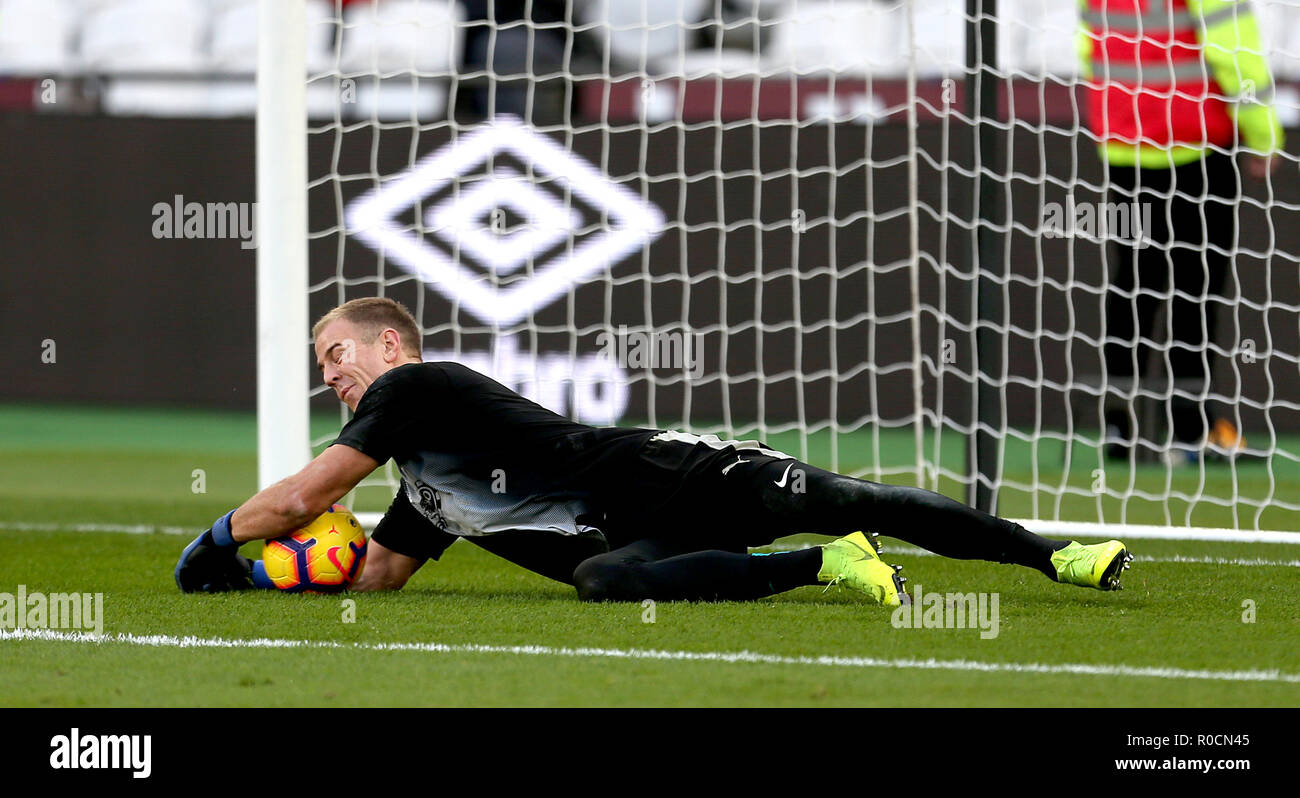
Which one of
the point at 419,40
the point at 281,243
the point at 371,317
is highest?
the point at 419,40

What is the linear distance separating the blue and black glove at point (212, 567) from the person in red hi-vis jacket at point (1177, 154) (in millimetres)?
4439

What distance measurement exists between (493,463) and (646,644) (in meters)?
0.95

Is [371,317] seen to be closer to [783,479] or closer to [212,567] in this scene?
[212,567]

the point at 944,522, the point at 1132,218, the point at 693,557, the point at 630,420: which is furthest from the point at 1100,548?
the point at 630,420

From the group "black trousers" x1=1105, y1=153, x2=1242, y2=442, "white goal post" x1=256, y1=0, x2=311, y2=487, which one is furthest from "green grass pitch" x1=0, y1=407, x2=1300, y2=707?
"black trousers" x1=1105, y1=153, x2=1242, y2=442

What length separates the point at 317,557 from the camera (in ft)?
15.7

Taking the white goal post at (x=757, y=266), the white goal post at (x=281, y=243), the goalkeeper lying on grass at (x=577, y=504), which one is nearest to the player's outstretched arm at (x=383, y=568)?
the goalkeeper lying on grass at (x=577, y=504)

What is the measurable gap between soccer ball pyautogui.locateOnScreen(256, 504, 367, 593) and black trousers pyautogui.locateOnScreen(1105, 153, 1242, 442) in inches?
172

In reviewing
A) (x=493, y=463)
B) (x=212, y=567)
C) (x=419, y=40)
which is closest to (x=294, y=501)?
(x=212, y=567)

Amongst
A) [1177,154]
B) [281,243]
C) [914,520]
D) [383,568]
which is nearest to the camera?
[914,520]

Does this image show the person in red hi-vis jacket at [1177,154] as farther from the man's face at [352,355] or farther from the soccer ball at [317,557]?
the soccer ball at [317,557]

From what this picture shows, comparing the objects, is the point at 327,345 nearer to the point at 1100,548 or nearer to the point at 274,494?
the point at 274,494

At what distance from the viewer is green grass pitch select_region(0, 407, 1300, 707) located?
3410 mm

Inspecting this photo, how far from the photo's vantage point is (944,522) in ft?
14.9
